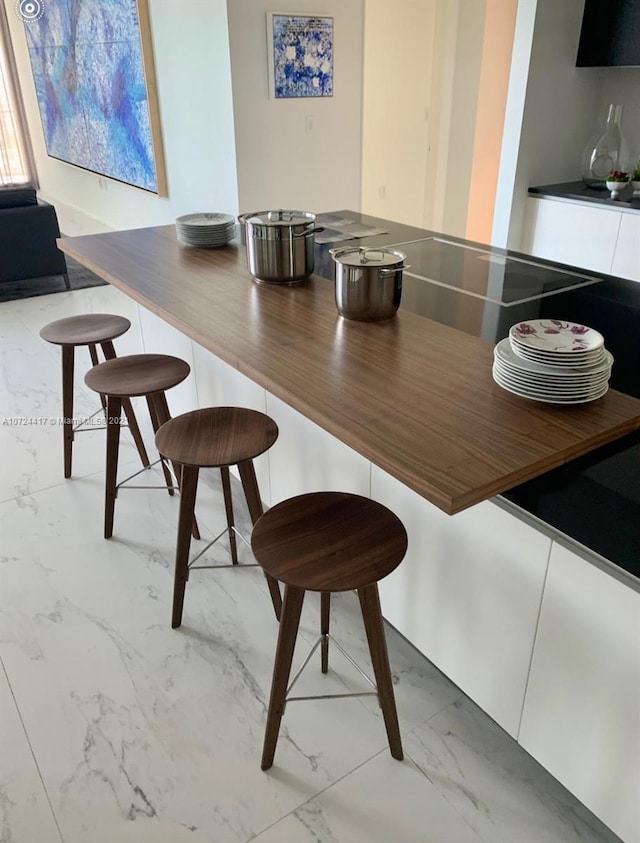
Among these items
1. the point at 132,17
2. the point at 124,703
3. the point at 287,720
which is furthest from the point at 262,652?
the point at 132,17

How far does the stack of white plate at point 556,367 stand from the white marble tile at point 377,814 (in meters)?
0.99

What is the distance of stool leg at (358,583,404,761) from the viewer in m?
1.42

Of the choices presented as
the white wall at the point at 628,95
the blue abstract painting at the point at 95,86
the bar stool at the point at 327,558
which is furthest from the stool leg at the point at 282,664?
the blue abstract painting at the point at 95,86

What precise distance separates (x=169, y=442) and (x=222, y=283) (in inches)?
21.0

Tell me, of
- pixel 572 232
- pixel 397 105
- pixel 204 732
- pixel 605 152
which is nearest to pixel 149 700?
pixel 204 732

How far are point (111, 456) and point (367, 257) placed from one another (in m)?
1.24

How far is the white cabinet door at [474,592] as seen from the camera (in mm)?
1423

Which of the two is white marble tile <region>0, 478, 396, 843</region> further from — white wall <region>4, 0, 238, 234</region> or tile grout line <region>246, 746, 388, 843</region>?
white wall <region>4, 0, 238, 234</region>

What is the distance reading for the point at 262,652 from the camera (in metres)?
1.96

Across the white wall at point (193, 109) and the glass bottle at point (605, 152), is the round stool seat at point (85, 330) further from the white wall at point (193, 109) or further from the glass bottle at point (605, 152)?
the glass bottle at point (605, 152)

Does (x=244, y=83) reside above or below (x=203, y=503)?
above

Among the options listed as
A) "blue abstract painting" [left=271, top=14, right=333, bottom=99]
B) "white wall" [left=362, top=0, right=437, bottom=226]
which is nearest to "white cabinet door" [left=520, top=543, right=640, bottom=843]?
"blue abstract painting" [left=271, top=14, right=333, bottom=99]

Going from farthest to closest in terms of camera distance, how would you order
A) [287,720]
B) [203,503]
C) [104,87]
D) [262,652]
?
[104,87], [203,503], [262,652], [287,720]

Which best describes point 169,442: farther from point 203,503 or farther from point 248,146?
point 248,146
